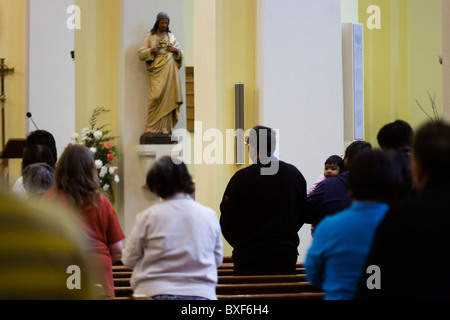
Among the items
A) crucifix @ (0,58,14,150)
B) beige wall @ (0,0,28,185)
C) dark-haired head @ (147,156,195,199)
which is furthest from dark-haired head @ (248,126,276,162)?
crucifix @ (0,58,14,150)

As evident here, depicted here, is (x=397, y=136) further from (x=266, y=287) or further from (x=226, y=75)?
(x=226, y=75)

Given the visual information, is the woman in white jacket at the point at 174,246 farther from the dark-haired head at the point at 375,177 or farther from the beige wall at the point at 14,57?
the beige wall at the point at 14,57

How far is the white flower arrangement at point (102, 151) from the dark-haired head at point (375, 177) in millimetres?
8521

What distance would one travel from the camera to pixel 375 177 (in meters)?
2.67

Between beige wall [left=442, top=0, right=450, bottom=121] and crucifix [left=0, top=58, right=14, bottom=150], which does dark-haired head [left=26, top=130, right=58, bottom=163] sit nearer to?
beige wall [left=442, top=0, right=450, bottom=121]

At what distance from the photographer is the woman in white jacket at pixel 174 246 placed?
323cm

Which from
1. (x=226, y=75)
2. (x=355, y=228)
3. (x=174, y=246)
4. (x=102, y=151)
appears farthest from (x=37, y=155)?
(x=102, y=151)

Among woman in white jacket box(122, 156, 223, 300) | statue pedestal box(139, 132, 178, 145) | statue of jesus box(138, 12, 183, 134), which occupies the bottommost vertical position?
woman in white jacket box(122, 156, 223, 300)

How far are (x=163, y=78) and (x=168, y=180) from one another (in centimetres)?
795

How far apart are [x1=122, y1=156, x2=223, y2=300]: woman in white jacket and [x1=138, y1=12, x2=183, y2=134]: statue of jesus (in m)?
7.82

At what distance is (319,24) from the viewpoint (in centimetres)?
947

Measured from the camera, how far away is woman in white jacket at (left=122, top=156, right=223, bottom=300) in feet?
10.6
